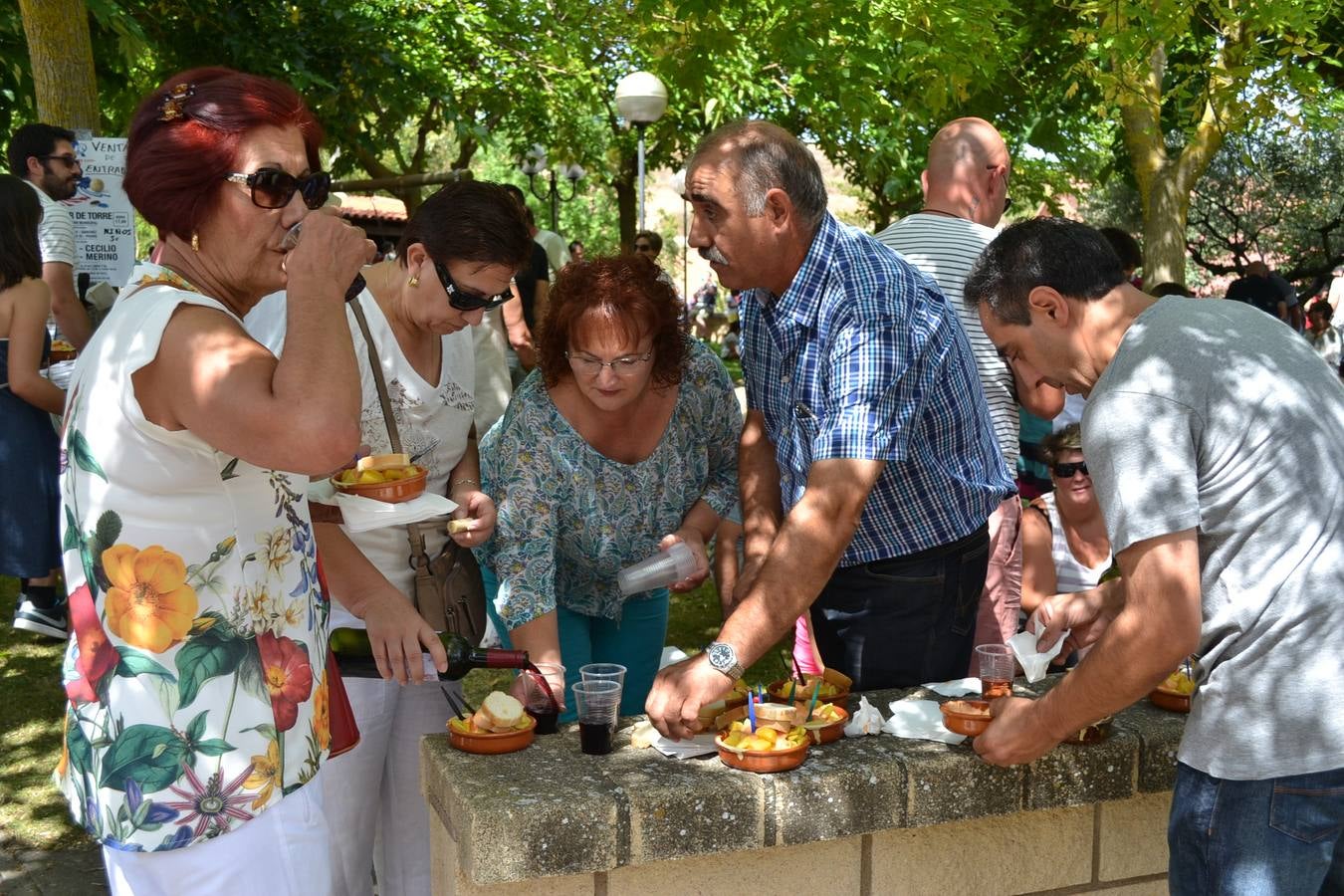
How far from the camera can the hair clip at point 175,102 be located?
6.38 ft

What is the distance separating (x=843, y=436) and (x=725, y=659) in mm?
510

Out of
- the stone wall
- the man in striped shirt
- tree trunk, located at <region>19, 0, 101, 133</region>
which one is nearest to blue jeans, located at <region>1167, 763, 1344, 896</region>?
the stone wall

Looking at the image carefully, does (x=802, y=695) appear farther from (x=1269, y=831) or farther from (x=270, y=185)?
(x=270, y=185)

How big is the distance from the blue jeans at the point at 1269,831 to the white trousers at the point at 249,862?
1452 millimetres

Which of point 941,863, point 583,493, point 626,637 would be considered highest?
point 583,493

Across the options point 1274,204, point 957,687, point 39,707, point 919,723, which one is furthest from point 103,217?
point 1274,204

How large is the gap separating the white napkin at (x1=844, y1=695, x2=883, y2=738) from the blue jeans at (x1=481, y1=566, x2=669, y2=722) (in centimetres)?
81

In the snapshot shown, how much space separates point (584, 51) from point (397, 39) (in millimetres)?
3988

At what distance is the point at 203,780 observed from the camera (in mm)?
1882

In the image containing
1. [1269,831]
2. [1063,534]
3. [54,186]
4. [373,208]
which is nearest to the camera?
[1269,831]

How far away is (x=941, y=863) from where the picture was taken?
2.62m

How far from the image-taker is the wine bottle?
274cm

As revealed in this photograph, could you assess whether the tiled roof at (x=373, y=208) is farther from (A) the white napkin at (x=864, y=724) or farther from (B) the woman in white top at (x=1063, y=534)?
(A) the white napkin at (x=864, y=724)

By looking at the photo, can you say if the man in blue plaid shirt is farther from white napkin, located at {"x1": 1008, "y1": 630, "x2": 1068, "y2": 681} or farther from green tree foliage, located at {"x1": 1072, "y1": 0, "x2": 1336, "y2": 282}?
green tree foliage, located at {"x1": 1072, "y1": 0, "x2": 1336, "y2": 282}
